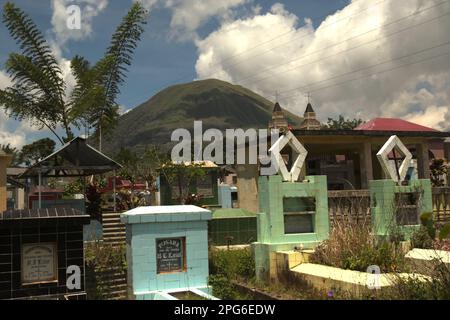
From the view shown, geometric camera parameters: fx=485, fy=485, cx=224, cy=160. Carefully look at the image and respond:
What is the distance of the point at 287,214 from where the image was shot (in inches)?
514

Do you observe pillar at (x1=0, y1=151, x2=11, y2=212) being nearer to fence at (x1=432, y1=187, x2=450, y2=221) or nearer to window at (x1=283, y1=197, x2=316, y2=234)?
window at (x1=283, y1=197, x2=316, y2=234)

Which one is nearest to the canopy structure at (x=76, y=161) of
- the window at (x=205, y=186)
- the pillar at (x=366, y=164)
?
the window at (x=205, y=186)

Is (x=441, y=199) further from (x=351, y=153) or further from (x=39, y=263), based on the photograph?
(x=351, y=153)

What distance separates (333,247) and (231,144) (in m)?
14.5

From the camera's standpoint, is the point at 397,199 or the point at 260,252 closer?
the point at 260,252

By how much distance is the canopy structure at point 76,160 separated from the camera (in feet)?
60.7

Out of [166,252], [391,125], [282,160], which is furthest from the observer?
[391,125]

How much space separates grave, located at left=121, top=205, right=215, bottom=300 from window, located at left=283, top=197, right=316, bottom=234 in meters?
2.56

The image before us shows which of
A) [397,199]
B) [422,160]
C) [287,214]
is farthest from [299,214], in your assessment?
[422,160]

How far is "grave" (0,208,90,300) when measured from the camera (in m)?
8.74

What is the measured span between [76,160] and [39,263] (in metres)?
10.3

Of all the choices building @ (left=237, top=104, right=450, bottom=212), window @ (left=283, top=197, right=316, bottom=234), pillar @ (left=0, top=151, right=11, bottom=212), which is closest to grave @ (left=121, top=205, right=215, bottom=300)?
window @ (left=283, top=197, right=316, bottom=234)

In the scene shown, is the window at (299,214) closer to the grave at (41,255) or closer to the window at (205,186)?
the grave at (41,255)
